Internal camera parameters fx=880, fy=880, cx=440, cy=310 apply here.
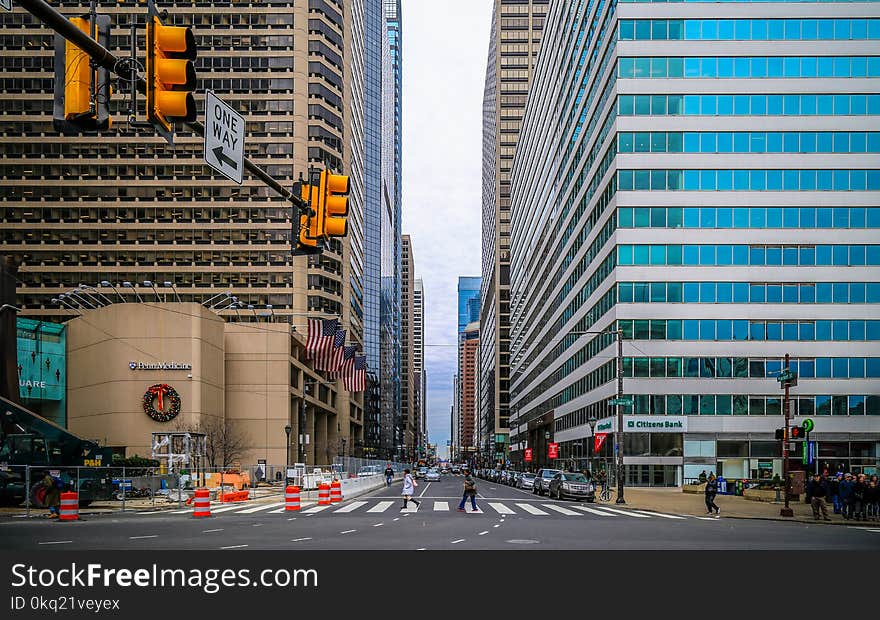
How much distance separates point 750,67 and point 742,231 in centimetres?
1154

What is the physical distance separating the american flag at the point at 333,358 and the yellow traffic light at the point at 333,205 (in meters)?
47.9

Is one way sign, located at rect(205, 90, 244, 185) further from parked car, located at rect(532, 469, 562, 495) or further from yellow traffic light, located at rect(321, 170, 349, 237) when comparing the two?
parked car, located at rect(532, 469, 562, 495)

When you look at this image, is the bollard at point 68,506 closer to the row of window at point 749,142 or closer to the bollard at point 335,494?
the bollard at point 335,494

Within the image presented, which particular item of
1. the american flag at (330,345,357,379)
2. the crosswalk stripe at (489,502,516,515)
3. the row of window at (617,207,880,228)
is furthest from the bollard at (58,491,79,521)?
the row of window at (617,207,880,228)

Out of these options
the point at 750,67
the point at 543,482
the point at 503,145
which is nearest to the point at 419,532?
the point at 543,482

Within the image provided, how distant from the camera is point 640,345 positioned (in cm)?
5988

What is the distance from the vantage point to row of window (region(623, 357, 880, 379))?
59.5 metres

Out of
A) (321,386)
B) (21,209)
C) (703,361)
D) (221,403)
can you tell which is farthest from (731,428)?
(21,209)

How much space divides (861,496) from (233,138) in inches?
1074

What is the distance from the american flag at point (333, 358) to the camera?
5962 cm

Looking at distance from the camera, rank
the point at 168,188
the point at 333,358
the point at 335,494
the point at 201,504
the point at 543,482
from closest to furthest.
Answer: the point at 201,504 < the point at 335,494 < the point at 543,482 < the point at 333,358 < the point at 168,188

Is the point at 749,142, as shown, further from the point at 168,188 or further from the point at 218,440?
the point at 168,188

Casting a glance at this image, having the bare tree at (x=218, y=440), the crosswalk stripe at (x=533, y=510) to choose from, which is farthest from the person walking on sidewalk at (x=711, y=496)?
the bare tree at (x=218, y=440)

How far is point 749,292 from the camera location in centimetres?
5984
